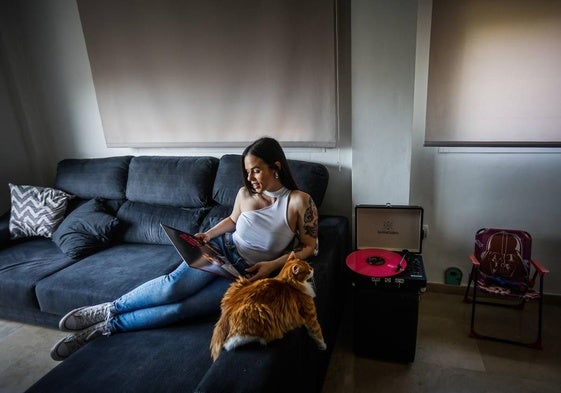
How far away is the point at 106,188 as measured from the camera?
245 cm

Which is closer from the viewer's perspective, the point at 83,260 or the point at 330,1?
the point at 330,1

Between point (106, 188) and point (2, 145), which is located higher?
point (2, 145)

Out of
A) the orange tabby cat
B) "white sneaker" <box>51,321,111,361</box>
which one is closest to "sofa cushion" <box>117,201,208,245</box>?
"white sneaker" <box>51,321,111,361</box>

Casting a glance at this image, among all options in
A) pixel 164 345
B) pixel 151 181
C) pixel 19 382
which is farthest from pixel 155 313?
pixel 151 181

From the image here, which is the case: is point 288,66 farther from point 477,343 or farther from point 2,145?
point 2,145

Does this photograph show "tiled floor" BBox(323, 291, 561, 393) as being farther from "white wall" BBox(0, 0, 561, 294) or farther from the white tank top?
the white tank top

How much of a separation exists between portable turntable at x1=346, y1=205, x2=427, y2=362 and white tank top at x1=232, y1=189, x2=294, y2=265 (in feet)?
1.26

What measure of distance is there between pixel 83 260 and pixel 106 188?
0.62 meters

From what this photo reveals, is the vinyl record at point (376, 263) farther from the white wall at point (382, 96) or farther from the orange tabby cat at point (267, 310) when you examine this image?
the orange tabby cat at point (267, 310)

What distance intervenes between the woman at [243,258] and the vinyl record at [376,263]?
26 cm

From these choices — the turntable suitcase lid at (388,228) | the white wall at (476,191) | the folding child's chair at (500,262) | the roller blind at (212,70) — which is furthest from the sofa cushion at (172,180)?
the folding child's chair at (500,262)

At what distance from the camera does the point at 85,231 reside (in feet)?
7.22

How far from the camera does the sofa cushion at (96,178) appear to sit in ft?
8.04

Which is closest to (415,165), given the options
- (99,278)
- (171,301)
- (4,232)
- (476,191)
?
(476,191)
